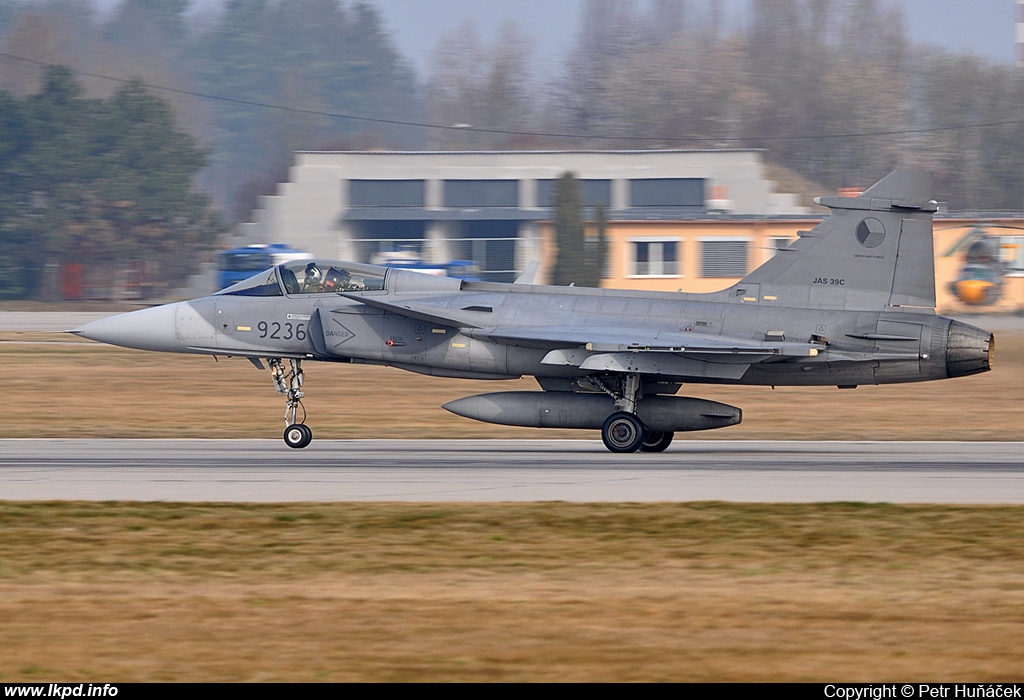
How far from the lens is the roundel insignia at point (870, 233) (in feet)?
64.5

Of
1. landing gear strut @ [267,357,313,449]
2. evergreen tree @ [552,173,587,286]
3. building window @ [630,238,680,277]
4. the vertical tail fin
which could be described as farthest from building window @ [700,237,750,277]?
landing gear strut @ [267,357,313,449]

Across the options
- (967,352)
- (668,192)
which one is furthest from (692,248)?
(967,352)

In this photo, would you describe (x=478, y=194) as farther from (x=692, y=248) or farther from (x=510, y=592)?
(x=510, y=592)

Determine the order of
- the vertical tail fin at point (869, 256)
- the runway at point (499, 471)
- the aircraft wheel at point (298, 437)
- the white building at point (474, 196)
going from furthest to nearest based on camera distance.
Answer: the white building at point (474, 196)
the aircraft wheel at point (298, 437)
the vertical tail fin at point (869, 256)
the runway at point (499, 471)

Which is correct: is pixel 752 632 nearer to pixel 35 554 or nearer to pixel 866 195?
pixel 35 554

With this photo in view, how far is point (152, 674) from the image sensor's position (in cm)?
808

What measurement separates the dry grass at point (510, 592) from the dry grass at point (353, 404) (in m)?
10.7

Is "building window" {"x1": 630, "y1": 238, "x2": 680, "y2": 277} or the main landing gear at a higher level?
"building window" {"x1": 630, "y1": 238, "x2": 680, "y2": 277}

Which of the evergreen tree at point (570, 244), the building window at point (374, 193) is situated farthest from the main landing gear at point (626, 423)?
the building window at point (374, 193)

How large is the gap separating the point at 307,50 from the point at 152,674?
193998 millimetres

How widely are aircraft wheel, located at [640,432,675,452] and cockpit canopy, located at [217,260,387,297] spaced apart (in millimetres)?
4704

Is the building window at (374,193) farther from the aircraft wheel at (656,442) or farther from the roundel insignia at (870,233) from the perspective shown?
the roundel insignia at (870,233)

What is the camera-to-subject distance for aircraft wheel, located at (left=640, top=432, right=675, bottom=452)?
67.3ft

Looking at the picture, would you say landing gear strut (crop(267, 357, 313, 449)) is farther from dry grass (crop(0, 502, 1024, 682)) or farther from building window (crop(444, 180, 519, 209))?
building window (crop(444, 180, 519, 209))
